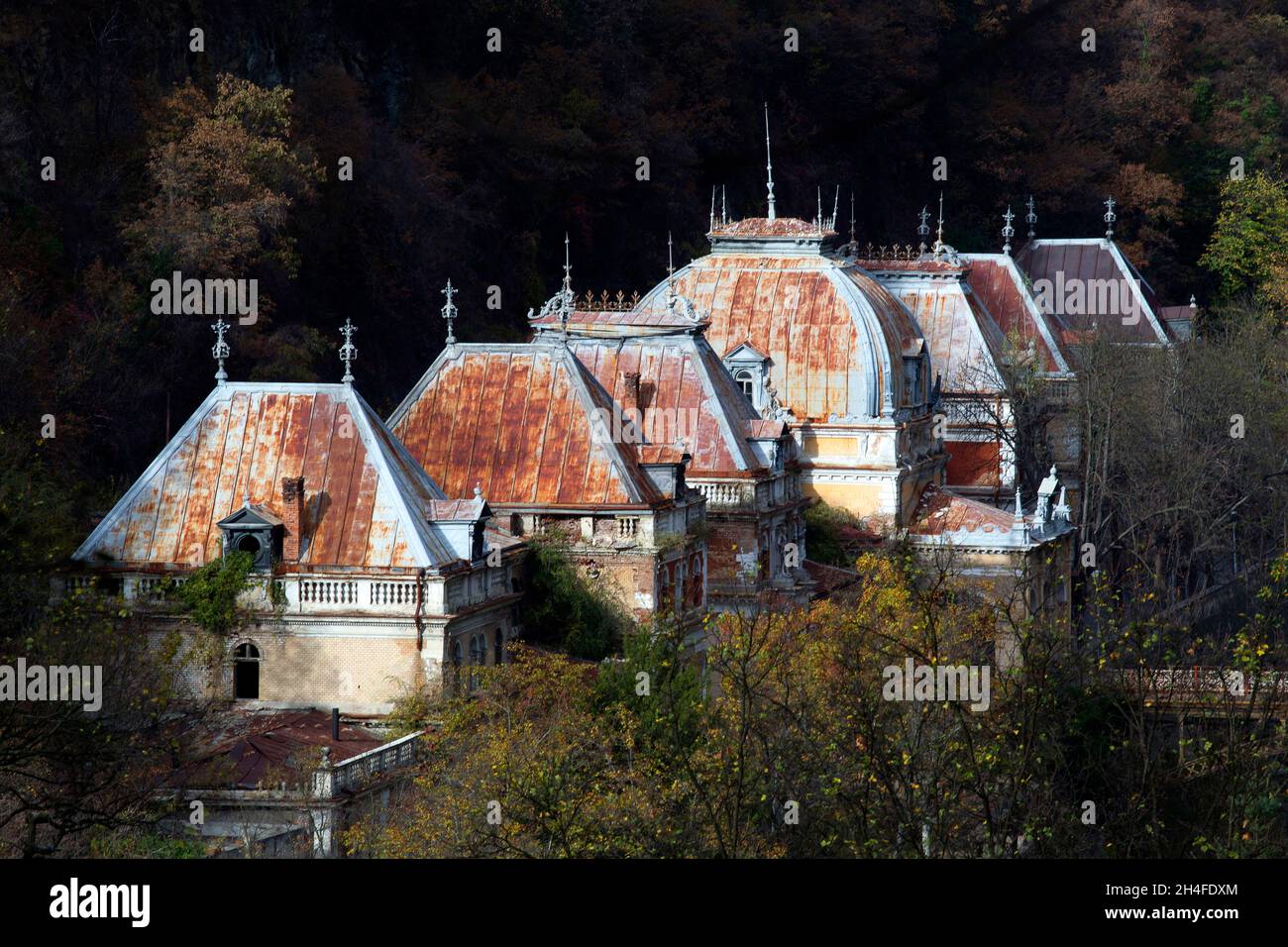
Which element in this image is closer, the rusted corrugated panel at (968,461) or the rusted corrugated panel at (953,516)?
the rusted corrugated panel at (953,516)

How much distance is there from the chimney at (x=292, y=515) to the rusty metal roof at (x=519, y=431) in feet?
23.2

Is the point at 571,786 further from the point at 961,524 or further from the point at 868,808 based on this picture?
the point at 961,524

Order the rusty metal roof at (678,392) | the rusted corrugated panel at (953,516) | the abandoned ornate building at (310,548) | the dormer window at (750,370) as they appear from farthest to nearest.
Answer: the rusted corrugated panel at (953,516) < the dormer window at (750,370) < the rusty metal roof at (678,392) < the abandoned ornate building at (310,548)

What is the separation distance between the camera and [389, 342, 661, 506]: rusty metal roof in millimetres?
60031

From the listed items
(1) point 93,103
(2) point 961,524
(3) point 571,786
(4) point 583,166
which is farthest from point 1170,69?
(3) point 571,786

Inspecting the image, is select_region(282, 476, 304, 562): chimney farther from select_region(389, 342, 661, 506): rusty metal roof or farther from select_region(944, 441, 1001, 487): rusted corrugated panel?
select_region(944, 441, 1001, 487): rusted corrugated panel

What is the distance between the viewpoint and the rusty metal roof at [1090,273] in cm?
10006

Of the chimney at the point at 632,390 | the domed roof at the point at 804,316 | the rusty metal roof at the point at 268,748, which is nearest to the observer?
the rusty metal roof at the point at 268,748

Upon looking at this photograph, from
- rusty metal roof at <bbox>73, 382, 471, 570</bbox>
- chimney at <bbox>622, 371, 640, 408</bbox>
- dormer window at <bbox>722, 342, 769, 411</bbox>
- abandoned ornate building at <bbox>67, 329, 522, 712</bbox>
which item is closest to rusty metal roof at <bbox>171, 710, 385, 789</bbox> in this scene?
abandoned ornate building at <bbox>67, 329, 522, 712</bbox>

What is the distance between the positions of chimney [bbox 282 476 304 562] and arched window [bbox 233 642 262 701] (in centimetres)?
165

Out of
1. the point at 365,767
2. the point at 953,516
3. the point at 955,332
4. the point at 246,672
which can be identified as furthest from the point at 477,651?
the point at 955,332

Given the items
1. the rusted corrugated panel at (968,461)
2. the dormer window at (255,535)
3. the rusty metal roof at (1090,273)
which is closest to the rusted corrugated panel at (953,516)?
the rusted corrugated panel at (968,461)

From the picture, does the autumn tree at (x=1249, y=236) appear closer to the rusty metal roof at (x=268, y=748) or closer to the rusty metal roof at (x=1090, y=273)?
the rusty metal roof at (x=1090, y=273)
